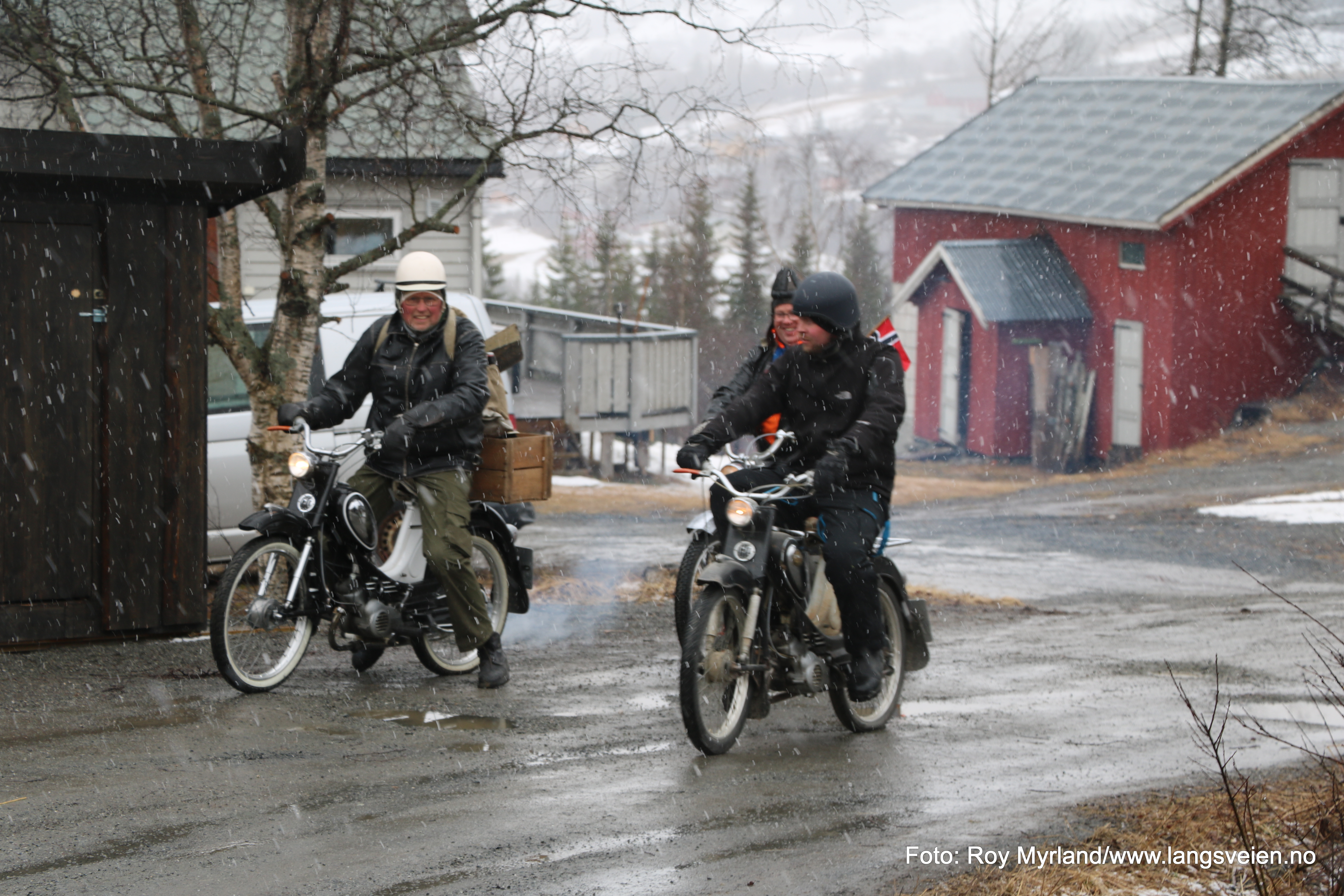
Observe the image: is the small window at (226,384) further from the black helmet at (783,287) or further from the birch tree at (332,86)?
the black helmet at (783,287)

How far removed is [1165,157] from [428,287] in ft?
83.5

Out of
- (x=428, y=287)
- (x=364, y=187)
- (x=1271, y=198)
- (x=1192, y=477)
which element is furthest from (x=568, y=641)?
(x=1271, y=198)

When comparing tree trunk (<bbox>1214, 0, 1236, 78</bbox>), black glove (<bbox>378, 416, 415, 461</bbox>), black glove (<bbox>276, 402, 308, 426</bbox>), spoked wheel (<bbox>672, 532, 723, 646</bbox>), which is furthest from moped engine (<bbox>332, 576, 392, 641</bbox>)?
tree trunk (<bbox>1214, 0, 1236, 78</bbox>)

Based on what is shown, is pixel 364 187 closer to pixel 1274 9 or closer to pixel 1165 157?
pixel 1165 157

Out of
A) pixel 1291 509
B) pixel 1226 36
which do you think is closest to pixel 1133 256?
pixel 1291 509

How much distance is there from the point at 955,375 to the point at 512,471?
25.9 meters

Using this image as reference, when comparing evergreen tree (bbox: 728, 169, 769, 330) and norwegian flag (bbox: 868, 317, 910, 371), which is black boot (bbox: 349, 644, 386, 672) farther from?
evergreen tree (bbox: 728, 169, 769, 330)

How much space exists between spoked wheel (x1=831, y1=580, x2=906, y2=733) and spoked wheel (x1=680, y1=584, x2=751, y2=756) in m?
0.67

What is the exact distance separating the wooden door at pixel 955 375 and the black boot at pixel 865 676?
26.1 m

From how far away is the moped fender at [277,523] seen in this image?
6.64 metres

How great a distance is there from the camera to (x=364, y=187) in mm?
19484

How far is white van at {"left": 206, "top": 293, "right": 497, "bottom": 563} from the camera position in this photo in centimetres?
1030

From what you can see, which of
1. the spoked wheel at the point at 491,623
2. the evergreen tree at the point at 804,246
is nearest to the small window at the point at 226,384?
the spoked wheel at the point at 491,623

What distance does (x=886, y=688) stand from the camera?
681 centimetres
